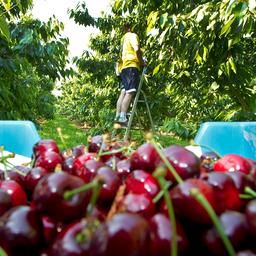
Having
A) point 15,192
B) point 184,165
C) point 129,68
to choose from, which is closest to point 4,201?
point 15,192

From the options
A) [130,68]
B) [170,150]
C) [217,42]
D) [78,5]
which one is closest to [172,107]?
[130,68]

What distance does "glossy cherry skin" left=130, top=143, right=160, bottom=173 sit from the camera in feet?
2.24

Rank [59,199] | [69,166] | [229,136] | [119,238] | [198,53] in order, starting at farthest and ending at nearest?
[198,53]
[229,136]
[69,166]
[59,199]
[119,238]

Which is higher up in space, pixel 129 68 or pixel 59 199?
pixel 129 68

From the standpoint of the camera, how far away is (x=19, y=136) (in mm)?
2291

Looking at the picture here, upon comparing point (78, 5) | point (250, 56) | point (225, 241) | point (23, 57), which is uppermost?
point (78, 5)

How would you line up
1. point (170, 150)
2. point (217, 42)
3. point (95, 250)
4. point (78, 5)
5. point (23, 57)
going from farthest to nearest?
point (78, 5) < point (23, 57) < point (217, 42) < point (170, 150) < point (95, 250)

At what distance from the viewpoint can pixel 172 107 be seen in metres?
8.70

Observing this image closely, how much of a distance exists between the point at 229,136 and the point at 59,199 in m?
1.84

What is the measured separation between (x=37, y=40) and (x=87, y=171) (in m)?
5.27

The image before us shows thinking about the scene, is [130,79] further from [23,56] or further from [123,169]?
[123,169]

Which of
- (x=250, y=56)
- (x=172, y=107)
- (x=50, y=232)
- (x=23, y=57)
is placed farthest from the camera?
(x=172, y=107)

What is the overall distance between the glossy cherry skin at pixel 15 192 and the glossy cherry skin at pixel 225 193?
284 millimetres

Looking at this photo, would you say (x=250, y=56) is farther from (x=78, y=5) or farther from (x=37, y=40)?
(x=78, y=5)
